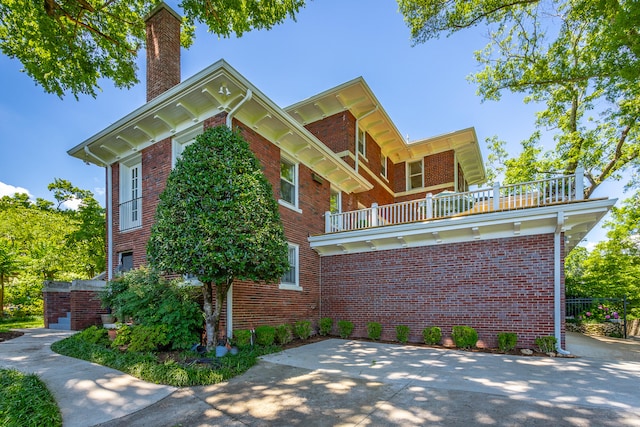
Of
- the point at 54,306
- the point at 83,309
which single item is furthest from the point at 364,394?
the point at 54,306

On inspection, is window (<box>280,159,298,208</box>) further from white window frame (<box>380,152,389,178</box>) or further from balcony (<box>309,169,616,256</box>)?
white window frame (<box>380,152,389,178</box>)

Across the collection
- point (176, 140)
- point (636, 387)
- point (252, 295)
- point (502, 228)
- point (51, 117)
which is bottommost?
point (636, 387)

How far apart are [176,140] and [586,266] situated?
22994 millimetres

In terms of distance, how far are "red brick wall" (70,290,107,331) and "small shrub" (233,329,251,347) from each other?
4770mm

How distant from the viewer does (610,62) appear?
10.1 metres

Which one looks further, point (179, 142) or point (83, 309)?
point (83, 309)

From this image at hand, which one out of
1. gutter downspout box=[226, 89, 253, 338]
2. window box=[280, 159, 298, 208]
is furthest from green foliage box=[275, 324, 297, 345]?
window box=[280, 159, 298, 208]

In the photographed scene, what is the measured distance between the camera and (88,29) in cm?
1081

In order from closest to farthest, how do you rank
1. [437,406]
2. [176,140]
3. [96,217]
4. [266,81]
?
1. [437,406]
2. [176,140]
3. [266,81]
4. [96,217]

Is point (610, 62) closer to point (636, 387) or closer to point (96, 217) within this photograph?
point (636, 387)

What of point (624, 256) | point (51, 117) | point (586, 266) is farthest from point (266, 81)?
point (586, 266)

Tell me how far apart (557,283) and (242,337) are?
7.09 meters

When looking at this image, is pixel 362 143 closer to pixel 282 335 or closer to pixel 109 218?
pixel 282 335

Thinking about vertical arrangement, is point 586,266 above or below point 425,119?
below
